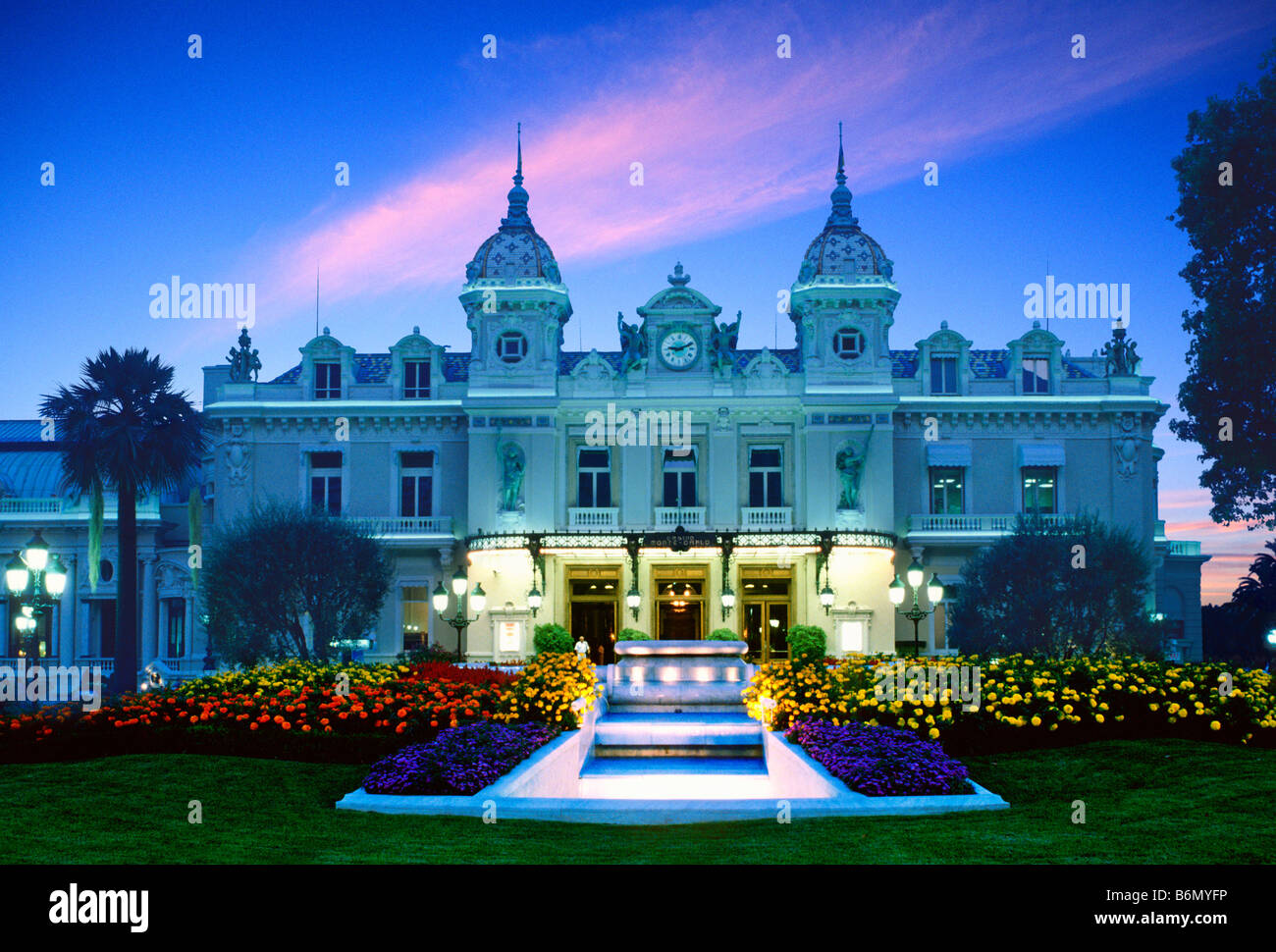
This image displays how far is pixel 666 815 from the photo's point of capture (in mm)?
14242

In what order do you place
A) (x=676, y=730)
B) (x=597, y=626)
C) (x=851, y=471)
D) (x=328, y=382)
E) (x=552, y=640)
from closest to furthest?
(x=676, y=730), (x=552, y=640), (x=851, y=471), (x=597, y=626), (x=328, y=382)

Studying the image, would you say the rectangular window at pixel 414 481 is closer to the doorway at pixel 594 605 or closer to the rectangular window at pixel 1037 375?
the doorway at pixel 594 605

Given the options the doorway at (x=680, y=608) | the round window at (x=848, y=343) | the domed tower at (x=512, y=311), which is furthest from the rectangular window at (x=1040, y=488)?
the domed tower at (x=512, y=311)

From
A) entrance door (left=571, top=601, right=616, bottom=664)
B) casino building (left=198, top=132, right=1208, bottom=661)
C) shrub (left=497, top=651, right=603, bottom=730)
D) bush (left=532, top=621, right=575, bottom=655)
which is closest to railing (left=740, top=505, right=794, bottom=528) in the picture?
casino building (left=198, top=132, right=1208, bottom=661)

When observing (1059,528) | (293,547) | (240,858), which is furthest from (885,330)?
(240,858)

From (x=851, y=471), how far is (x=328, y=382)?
19.6 metres

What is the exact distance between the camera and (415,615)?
44625mm

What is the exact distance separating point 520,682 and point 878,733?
8.02 metres

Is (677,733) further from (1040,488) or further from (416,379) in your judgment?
(1040,488)

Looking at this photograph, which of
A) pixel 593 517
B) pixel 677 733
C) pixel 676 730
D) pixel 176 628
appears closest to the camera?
pixel 677 733

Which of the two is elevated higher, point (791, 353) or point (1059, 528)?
point (791, 353)

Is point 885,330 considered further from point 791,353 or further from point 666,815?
point 666,815

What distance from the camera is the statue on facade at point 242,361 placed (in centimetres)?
4597

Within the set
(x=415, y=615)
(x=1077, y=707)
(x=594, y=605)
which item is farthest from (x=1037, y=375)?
(x=1077, y=707)
